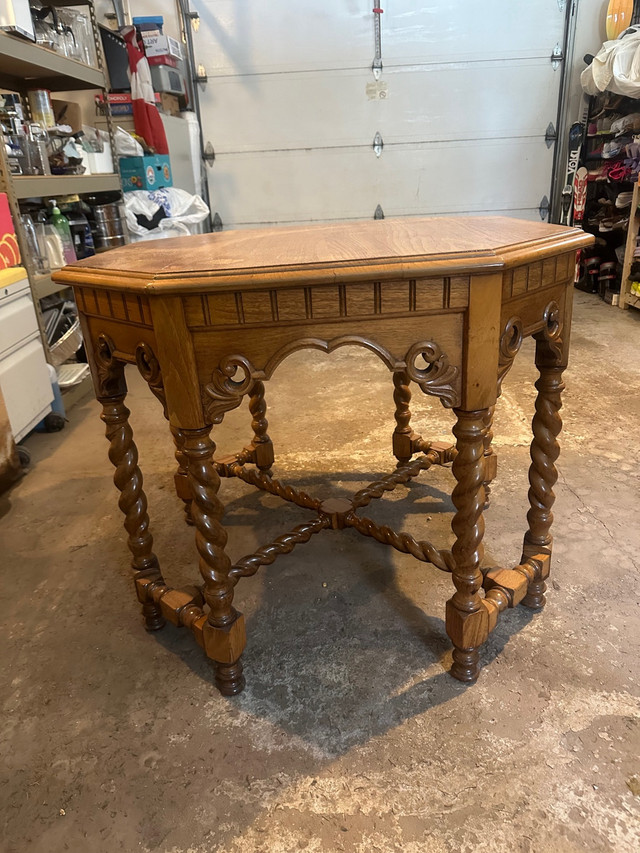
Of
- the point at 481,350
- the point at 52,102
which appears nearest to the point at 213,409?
the point at 481,350

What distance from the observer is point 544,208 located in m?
5.43

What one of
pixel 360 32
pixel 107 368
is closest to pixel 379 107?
pixel 360 32

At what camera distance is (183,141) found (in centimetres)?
496

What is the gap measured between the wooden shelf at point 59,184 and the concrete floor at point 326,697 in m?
1.55

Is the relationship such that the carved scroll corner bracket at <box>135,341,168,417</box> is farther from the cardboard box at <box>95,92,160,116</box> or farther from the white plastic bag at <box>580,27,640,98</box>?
the white plastic bag at <box>580,27,640,98</box>

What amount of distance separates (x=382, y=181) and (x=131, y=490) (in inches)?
182

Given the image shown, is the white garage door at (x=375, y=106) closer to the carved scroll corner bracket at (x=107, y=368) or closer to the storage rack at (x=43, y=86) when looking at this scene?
the storage rack at (x=43, y=86)

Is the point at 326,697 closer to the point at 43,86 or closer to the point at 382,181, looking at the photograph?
the point at 43,86

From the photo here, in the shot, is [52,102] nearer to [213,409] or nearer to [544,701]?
[213,409]

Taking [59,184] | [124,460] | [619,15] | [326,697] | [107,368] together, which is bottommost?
[326,697]

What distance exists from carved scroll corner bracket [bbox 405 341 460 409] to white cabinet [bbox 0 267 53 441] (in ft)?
6.40

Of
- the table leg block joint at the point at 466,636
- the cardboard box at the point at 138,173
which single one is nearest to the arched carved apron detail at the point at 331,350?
the table leg block joint at the point at 466,636

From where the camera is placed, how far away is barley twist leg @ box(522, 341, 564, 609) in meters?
1.43

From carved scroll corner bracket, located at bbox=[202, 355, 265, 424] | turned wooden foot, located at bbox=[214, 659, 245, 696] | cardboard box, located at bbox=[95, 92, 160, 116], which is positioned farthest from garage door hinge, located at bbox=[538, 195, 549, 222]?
turned wooden foot, located at bbox=[214, 659, 245, 696]
